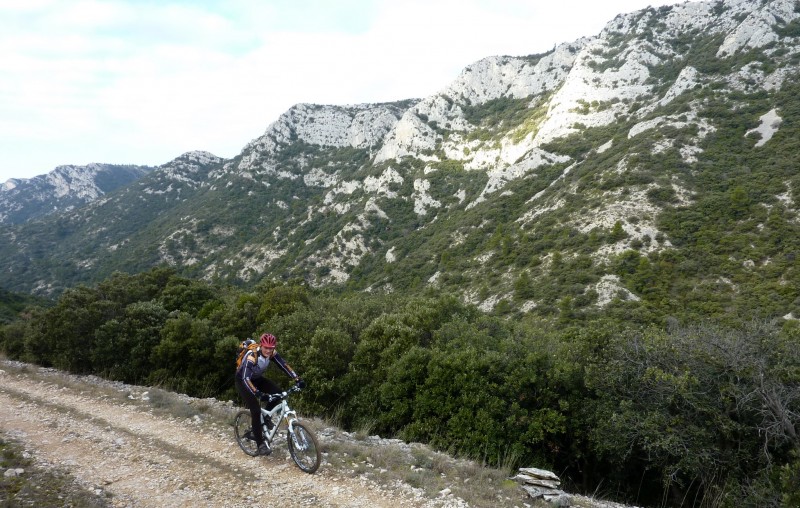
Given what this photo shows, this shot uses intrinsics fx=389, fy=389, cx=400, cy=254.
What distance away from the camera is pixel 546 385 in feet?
38.8

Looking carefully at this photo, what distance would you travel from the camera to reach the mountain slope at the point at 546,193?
36406 millimetres

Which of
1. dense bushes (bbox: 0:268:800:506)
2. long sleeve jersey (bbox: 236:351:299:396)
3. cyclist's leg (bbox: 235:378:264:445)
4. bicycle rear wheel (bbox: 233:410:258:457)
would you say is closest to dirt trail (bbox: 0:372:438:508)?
bicycle rear wheel (bbox: 233:410:258:457)

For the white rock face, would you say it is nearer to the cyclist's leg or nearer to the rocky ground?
the rocky ground

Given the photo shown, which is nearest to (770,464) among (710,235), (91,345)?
(91,345)

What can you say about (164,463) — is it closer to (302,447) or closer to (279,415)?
(279,415)

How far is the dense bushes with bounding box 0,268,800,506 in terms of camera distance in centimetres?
878

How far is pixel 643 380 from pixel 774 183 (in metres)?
42.9

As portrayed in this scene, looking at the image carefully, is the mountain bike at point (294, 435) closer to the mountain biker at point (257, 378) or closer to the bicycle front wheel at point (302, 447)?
the bicycle front wheel at point (302, 447)

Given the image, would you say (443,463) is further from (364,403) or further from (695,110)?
(695,110)

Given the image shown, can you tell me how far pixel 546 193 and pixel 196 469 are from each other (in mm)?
62417

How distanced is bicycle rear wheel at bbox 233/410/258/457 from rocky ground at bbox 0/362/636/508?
0.52ft

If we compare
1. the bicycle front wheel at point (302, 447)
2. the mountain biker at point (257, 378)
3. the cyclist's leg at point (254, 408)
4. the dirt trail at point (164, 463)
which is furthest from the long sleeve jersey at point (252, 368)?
the dirt trail at point (164, 463)

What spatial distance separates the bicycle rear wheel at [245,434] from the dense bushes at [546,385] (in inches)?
182

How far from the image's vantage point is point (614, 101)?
81062mm
